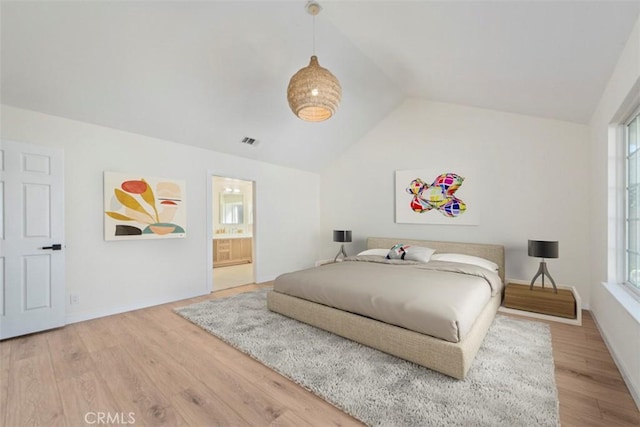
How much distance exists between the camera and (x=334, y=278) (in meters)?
3.09

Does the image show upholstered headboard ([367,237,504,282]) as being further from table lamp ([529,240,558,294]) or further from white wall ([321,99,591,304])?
table lamp ([529,240,558,294])

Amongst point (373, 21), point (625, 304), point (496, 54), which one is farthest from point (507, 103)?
point (625, 304)

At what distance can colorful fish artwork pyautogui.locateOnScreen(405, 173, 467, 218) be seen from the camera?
4480 millimetres

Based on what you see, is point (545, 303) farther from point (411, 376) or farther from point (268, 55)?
point (268, 55)

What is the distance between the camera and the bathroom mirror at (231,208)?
7723 millimetres

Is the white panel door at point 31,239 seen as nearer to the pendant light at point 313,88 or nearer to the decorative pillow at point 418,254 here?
the pendant light at point 313,88

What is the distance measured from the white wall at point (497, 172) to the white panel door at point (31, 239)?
4.53m

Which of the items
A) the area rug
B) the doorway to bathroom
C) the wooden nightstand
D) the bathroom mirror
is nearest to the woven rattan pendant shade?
the area rug

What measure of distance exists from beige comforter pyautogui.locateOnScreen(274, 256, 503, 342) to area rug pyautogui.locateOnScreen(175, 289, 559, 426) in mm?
323

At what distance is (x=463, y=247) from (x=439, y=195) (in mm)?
922

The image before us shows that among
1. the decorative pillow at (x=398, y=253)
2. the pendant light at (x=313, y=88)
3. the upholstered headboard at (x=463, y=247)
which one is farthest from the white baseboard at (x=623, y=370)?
the pendant light at (x=313, y=88)

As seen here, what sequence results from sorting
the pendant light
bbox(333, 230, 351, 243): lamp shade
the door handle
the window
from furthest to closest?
1. bbox(333, 230, 351, 243): lamp shade
2. the door handle
3. the pendant light
4. the window

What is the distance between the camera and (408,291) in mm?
2529

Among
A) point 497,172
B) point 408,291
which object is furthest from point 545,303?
point 408,291
